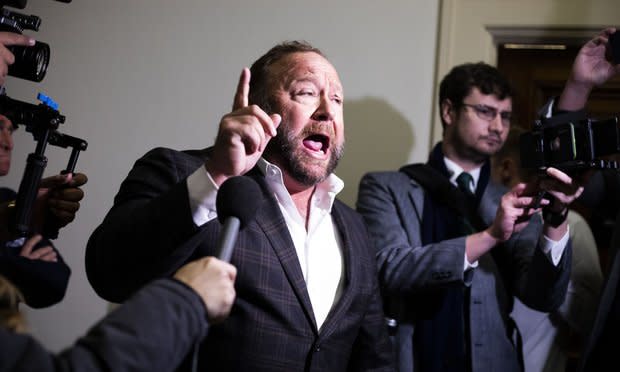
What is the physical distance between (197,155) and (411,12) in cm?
146

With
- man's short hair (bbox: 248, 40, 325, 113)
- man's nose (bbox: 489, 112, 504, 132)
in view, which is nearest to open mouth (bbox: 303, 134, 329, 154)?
man's short hair (bbox: 248, 40, 325, 113)

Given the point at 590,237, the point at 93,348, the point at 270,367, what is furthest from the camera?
the point at 590,237

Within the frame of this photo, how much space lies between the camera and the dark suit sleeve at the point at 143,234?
1234mm

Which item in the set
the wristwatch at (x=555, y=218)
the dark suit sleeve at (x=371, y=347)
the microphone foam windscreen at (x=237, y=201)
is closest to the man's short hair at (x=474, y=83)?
the wristwatch at (x=555, y=218)

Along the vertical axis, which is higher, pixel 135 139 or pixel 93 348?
pixel 135 139

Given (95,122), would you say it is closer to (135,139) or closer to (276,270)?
(135,139)

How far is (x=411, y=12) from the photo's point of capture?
9.21ft

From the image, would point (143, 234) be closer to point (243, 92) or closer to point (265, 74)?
point (243, 92)

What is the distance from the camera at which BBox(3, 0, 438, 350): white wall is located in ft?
9.19

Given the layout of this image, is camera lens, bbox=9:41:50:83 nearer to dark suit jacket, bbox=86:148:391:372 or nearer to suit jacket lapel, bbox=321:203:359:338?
dark suit jacket, bbox=86:148:391:372

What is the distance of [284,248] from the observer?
1.52 meters

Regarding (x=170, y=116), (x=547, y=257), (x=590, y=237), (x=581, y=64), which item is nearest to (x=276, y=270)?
(x=547, y=257)

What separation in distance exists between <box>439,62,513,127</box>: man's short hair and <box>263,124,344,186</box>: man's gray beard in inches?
32.3

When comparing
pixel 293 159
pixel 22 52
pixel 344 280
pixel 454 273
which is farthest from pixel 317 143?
pixel 22 52
